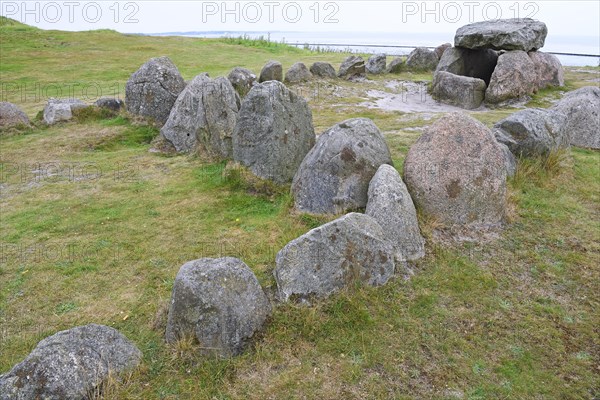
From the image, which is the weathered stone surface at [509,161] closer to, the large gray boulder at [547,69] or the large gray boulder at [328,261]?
the large gray boulder at [328,261]

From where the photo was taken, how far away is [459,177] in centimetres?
852

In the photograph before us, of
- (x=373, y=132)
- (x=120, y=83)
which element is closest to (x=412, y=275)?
(x=373, y=132)

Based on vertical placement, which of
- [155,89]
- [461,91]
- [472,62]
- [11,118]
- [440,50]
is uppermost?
[440,50]

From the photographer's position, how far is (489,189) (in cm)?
862

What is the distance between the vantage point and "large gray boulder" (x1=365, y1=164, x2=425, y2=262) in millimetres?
7543

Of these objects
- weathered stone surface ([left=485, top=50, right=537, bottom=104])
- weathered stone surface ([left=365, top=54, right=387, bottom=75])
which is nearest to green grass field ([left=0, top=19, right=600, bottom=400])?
weathered stone surface ([left=485, top=50, right=537, bottom=104])

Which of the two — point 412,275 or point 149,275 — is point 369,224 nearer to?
point 412,275

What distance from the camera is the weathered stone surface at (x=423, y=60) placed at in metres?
26.8

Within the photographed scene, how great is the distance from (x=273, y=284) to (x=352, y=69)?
63.9ft

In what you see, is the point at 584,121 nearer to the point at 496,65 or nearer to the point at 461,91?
the point at 461,91

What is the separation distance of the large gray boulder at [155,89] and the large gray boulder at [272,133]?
5.71m

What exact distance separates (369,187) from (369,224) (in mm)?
1442

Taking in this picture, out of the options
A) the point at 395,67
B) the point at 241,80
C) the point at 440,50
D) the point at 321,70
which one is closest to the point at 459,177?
the point at 241,80

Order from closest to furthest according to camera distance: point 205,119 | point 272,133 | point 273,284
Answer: point 273,284 < point 272,133 < point 205,119
